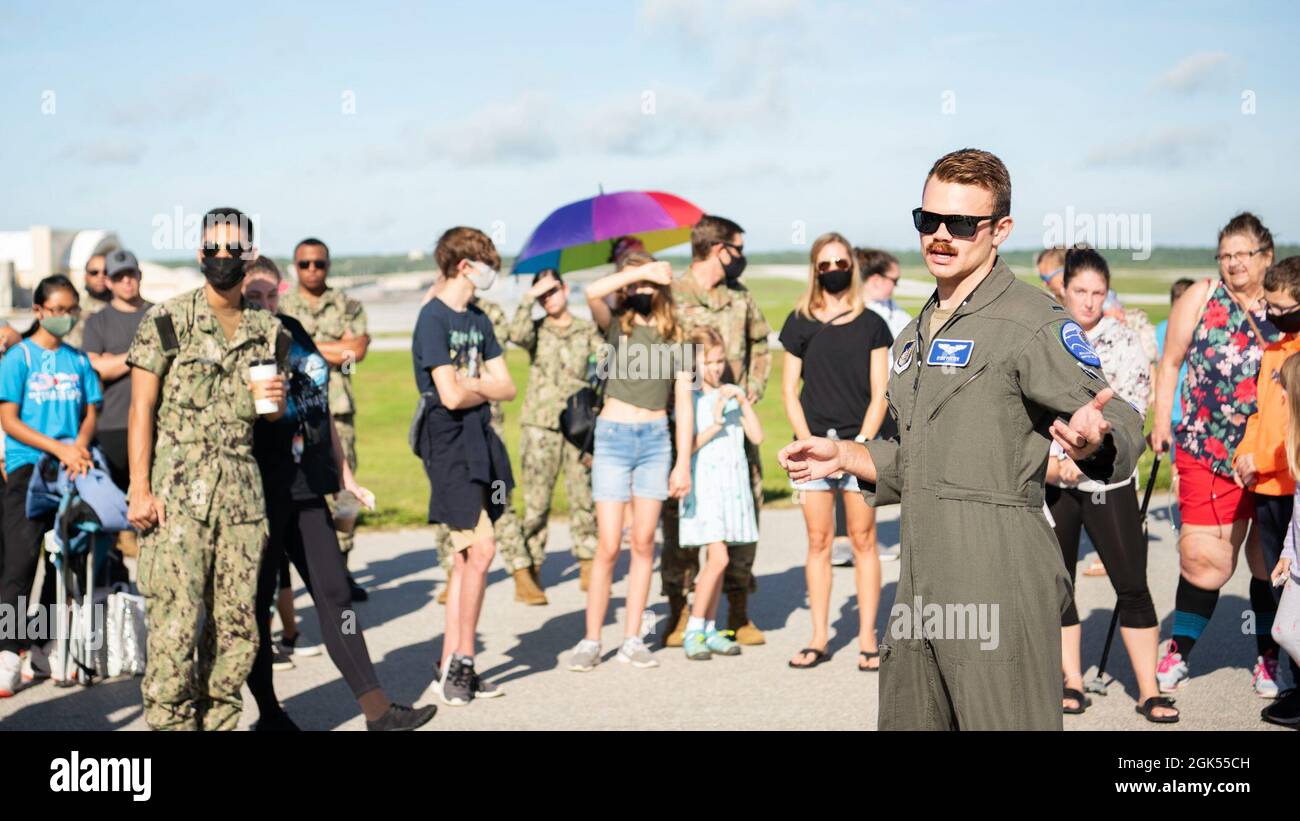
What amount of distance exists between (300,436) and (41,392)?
2168mm

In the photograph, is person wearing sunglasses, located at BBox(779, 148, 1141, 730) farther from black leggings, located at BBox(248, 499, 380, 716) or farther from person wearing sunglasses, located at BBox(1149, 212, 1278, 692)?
person wearing sunglasses, located at BBox(1149, 212, 1278, 692)

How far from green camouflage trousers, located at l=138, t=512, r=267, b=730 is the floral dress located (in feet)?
15.1

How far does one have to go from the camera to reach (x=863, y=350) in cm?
744

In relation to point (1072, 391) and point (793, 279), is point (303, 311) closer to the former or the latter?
point (1072, 391)

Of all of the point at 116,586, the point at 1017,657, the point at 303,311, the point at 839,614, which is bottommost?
the point at 839,614

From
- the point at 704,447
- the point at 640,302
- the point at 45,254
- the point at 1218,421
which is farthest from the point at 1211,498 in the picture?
Result: the point at 45,254

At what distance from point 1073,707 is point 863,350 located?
2230 millimetres

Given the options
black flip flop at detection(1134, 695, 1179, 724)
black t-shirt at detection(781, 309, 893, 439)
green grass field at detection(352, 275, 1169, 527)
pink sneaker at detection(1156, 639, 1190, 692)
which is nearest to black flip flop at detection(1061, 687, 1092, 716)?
black flip flop at detection(1134, 695, 1179, 724)

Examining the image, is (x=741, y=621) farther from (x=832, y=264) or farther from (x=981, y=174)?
(x=981, y=174)

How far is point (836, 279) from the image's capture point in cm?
741

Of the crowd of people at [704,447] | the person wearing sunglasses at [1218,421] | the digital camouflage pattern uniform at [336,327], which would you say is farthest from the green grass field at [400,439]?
the person wearing sunglasses at [1218,421]

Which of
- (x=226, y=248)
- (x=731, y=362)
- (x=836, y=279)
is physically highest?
(x=226, y=248)

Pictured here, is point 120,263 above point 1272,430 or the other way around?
above
